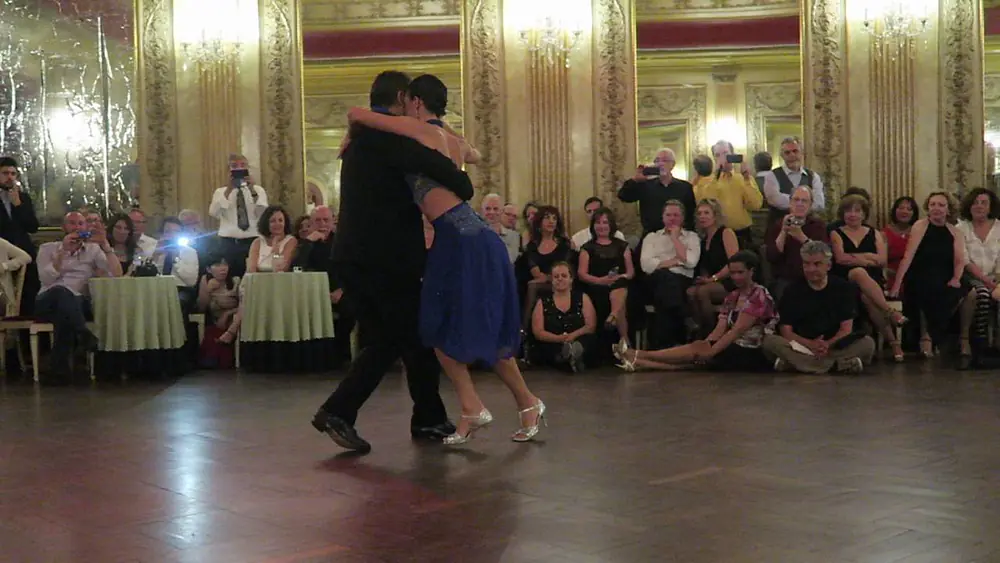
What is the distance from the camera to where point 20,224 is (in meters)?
8.67

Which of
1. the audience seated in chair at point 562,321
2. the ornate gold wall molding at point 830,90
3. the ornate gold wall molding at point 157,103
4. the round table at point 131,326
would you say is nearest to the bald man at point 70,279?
the round table at point 131,326

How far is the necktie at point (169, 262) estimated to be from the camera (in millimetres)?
8438

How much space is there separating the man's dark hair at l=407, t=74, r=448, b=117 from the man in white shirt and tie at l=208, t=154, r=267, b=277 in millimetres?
4904

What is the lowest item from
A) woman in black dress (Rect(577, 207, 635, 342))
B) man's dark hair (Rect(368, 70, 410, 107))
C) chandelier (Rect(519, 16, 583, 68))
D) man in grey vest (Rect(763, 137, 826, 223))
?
woman in black dress (Rect(577, 207, 635, 342))

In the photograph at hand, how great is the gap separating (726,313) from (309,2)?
7443mm

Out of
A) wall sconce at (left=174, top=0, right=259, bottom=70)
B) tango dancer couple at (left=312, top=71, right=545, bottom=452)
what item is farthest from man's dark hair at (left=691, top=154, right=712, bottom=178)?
tango dancer couple at (left=312, top=71, right=545, bottom=452)

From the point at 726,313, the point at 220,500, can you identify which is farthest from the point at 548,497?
the point at 726,313

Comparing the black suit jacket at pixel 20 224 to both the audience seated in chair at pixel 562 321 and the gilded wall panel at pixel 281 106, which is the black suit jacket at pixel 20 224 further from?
the audience seated in chair at pixel 562 321

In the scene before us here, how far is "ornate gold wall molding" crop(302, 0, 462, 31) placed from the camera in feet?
43.4

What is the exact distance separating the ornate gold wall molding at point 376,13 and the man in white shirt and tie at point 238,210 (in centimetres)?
440

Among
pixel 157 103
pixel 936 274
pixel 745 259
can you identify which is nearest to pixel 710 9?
pixel 936 274

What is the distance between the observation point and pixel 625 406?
219 inches

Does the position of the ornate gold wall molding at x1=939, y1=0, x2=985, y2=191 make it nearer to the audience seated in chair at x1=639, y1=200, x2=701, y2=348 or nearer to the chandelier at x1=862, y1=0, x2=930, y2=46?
the chandelier at x1=862, y1=0, x2=930, y2=46

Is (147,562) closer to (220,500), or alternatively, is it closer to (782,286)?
(220,500)
